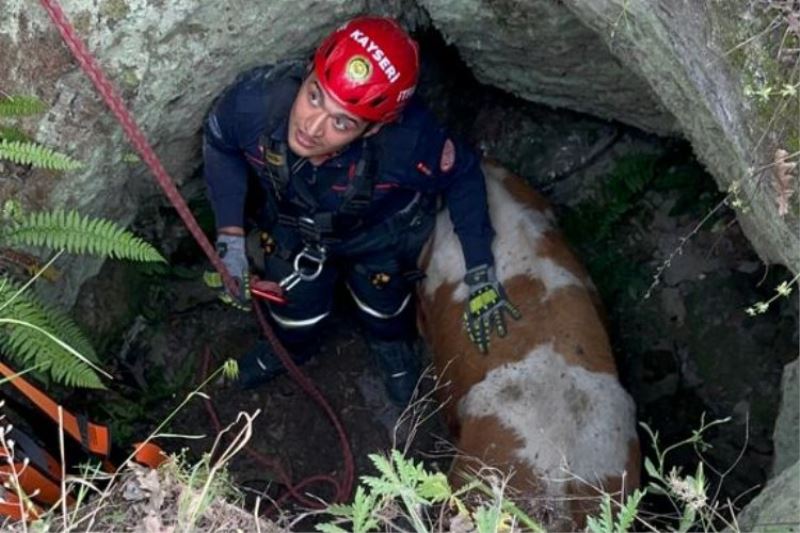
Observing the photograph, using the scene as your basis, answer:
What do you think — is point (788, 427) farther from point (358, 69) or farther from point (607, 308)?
point (358, 69)

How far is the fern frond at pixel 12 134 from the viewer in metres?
5.21

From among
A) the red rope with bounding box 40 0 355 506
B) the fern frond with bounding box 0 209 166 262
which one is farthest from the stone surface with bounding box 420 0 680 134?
the fern frond with bounding box 0 209 166 262

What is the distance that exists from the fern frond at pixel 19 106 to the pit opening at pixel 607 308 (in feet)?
6.54

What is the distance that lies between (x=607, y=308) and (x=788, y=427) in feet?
6.62

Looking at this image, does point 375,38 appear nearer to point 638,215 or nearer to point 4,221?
point 4,221

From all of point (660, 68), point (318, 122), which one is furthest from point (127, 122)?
point (660, 68)

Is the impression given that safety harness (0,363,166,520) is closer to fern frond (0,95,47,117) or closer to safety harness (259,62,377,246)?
fern frond (0,95,47,117)

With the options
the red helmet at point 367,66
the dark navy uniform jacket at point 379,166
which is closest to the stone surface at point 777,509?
the dark navy uniform jacket at point 379,166

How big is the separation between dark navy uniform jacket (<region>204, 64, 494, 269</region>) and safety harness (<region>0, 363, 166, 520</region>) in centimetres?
179

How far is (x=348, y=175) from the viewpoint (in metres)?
6.27

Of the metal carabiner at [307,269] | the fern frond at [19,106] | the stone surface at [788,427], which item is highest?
the fern frond at [19,106]

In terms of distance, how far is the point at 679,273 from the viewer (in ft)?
24.6

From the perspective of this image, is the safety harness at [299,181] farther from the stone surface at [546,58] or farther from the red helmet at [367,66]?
the stone surface at [546,58]

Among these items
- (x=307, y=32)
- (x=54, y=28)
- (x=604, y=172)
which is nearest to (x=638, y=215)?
(x=604, y=172)
